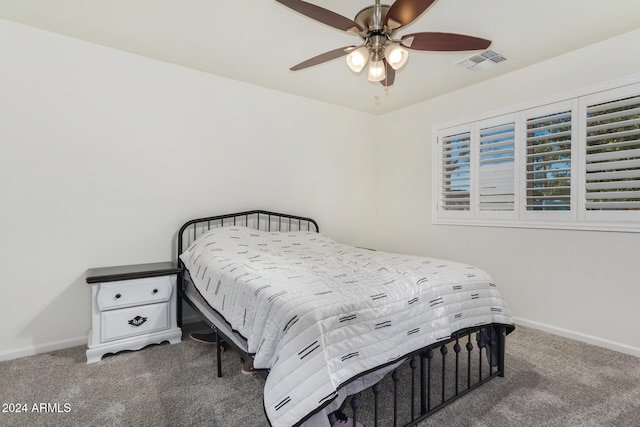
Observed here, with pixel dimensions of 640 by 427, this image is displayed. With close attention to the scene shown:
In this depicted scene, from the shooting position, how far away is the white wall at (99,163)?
8.01 feet

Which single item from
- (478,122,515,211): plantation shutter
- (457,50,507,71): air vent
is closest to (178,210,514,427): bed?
(478,122,515,211): plantation shutter

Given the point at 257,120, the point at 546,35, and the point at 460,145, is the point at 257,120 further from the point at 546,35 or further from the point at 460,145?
the point at 546,35

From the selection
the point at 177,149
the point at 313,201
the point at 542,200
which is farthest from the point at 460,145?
the point at 177,149

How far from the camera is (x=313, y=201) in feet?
13.4

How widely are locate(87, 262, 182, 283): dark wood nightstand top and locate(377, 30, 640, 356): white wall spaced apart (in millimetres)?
2987

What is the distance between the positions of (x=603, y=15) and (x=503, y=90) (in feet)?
3.42

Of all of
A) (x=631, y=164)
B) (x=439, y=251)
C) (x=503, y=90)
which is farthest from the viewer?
(x=439, y=251)

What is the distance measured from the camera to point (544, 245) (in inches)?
119

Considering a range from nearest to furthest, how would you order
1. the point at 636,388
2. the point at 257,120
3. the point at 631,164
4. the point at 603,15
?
the point at 636,388 < the point at 603,15 < the point at 631,164 < the point at 257,120

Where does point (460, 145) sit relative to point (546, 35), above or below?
below

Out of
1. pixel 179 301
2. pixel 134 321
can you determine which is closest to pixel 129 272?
pixel 134 321

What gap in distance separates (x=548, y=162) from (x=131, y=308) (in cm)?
386

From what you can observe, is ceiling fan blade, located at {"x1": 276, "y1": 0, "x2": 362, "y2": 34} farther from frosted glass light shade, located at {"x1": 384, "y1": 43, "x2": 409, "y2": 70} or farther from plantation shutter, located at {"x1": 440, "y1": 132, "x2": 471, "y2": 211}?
plantation shutter, located at {"x1": 440, "y1": 132, "x2": 471, "y2": 211}

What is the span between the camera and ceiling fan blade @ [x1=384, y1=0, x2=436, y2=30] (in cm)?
157
